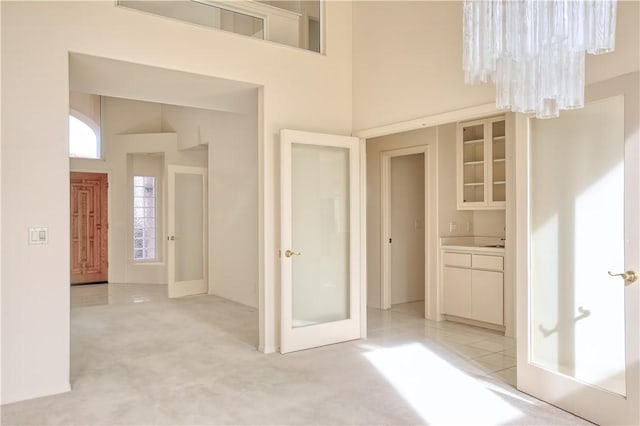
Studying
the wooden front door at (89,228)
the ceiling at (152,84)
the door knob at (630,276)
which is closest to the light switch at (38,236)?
the ceiling at (152,84)

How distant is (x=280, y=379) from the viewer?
11.5 feet

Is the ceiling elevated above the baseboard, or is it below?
above

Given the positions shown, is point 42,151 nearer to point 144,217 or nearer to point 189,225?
point 189,225

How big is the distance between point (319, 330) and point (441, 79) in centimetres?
252

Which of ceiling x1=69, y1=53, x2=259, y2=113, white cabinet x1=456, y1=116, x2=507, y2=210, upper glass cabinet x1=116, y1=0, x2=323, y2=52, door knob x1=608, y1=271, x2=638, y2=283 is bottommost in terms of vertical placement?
door knob x1=608, y1=271, x2=638, y2=283

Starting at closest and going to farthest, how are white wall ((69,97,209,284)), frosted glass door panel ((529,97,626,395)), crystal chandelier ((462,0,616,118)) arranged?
crystal chandelier ((462,0,616,118)) → frosted glass door panel ((529,97,626,395)) → white wall ((69,97,209,284))

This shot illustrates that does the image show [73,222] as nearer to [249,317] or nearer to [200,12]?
[249,317]

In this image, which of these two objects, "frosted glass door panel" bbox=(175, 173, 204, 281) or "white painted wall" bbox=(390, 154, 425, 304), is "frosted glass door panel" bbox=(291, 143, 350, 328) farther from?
"frosted glass door panel" bbox=(175, 173, 204, 281)

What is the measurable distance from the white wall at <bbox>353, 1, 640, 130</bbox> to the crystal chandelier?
4.31 ft

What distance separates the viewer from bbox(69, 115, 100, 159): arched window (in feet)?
28.2

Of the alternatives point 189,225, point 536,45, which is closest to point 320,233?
point 536,45

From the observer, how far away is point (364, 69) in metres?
4.71

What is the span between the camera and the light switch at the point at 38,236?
322 centimetres

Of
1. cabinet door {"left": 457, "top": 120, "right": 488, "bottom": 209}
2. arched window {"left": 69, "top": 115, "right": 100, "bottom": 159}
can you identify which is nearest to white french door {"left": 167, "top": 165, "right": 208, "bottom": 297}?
arched window {"left": 69, "top": 115, "right": 100, "bottom": 159}
